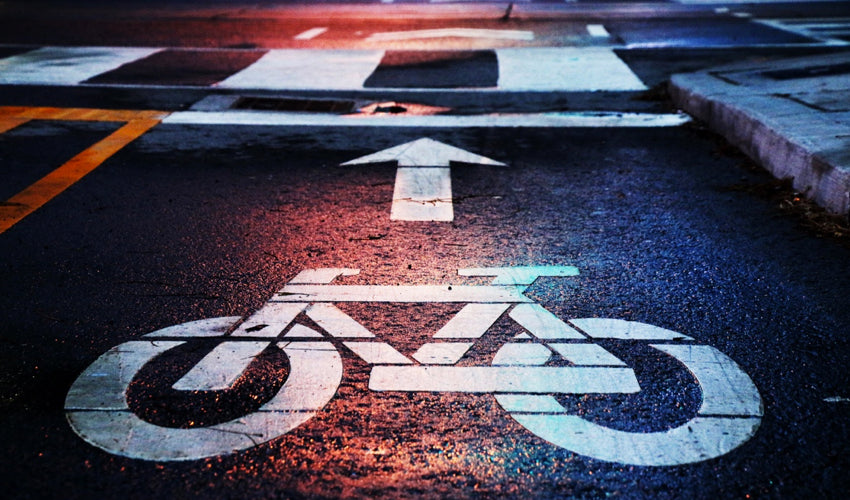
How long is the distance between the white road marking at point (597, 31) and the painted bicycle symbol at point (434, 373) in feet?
32.6

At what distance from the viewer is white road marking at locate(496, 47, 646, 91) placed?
8.62m

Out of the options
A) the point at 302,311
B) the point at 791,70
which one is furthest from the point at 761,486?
the point at 791,70

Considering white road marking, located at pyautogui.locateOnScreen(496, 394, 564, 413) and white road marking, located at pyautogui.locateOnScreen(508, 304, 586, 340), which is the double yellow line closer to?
white road marking, located at pyautogui.locateOnScreen(508, 304, 586, 340)

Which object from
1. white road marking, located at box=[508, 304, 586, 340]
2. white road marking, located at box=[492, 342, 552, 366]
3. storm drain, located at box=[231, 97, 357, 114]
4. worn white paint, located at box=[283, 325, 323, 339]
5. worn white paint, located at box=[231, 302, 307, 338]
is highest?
storm drain, located at box=[231, 97, 357, 114]

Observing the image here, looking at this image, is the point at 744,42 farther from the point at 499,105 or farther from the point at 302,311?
the point at 302,311

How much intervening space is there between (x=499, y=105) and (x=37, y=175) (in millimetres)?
4269

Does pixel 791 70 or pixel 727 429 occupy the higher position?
pixel 791 70

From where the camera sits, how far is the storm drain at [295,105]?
24.7ft

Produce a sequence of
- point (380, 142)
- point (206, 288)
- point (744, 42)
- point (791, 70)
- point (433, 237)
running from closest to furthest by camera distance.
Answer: point (206, 288), point (433, 237), point (380, 142), point (791, 70), point (744, 42)

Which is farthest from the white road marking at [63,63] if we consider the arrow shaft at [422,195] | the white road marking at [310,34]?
the arrow shaft at [422,195]

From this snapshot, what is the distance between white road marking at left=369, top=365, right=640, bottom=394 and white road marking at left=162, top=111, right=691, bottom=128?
13.9ft

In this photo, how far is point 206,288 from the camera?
11.9ft

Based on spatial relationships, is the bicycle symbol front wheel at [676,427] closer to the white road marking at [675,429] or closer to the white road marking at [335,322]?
the white road marking at [675,429]

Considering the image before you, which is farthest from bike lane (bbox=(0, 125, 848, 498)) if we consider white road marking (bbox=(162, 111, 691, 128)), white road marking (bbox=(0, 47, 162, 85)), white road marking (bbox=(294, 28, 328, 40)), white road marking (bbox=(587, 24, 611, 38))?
white road marking (bbox=(587, 24, 611, 38))
